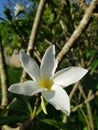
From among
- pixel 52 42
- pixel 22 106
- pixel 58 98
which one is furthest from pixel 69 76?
pixel 52 42

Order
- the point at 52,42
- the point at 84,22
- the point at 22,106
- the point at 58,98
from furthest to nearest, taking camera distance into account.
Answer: the point at 52,42 → the point at 22,106 → the point at 84,22 → the point at 58,98

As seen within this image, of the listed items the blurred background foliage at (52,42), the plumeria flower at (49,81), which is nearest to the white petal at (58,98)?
the plumeria flower at (49,81)

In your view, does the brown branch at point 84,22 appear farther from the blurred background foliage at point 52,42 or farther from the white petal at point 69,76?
the white petal at point 69,76

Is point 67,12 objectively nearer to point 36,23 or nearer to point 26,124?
point 36,23

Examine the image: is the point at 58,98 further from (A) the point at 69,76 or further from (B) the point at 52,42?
(B) the point at 52,42

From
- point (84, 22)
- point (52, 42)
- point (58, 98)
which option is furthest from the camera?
point (52, 42)

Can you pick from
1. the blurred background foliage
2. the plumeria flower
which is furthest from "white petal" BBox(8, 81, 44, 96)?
the blurred background foliage

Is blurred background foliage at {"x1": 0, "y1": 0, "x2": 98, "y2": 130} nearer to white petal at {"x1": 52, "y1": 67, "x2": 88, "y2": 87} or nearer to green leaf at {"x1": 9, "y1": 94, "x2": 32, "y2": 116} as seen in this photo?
green leaf at {"x1": 9, "y1": 94, "x2": 32, "y2": 116}
